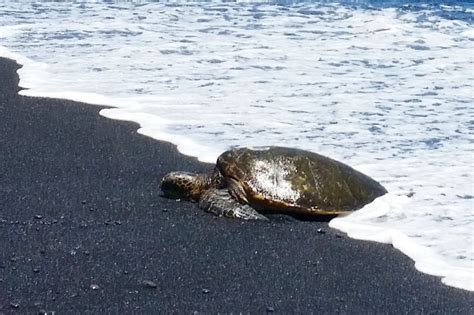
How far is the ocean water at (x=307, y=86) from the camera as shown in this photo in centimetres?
531

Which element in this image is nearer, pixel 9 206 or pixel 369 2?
pixel 9 206

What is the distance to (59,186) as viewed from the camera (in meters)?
5.46

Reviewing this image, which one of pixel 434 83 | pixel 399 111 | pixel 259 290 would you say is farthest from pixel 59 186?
pixel 434 83

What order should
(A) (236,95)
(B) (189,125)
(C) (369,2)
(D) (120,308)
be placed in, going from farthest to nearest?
(C) (369,2) < (A) (236,95) < (B) (189,125) < (D) (120,308)

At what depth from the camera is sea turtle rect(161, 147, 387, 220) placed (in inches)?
201

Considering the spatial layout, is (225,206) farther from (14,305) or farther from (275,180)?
(14,305)

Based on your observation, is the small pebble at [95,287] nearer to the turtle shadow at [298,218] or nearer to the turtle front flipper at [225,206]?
the turtle front flipper at [225,206]

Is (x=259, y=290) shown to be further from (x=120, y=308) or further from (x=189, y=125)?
(x=189, y=125)

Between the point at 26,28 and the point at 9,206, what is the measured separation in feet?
28.7

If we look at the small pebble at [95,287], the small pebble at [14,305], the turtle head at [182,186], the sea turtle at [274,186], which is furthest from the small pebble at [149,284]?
the turtle head at [182,186]

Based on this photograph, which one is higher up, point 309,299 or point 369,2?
point 309,299

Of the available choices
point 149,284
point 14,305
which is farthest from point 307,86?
point 14,305

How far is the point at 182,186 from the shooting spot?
5297 mm

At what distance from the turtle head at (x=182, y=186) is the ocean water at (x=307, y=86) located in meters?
0.86
